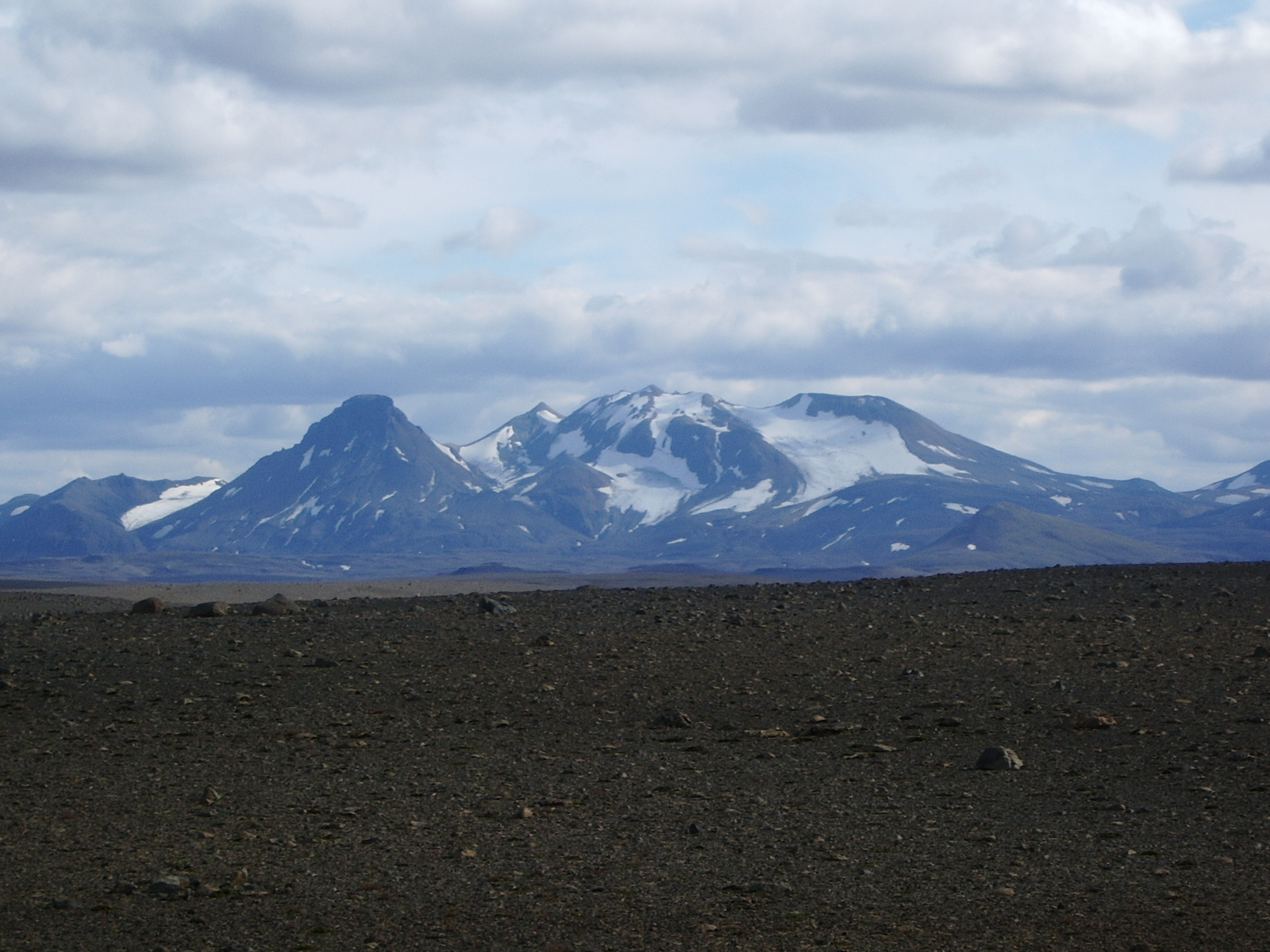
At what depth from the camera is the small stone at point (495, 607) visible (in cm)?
2711

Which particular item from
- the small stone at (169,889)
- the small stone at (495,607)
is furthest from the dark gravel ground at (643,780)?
the small stone at (495,607)

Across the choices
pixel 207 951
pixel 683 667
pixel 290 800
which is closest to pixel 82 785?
pixel 290 800

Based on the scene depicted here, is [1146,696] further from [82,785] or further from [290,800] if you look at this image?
[82,785]

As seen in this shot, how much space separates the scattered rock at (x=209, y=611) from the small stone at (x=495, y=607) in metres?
4.64

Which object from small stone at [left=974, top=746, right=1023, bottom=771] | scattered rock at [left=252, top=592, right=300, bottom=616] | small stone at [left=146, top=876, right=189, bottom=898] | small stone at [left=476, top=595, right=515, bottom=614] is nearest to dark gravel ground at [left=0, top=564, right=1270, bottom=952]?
small stone at [left=146, top=876, right=189, bottom=898]

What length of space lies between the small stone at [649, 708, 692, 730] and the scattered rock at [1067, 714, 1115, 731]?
4.44m

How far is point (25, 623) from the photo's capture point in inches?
1063

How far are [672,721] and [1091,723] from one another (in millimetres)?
4835

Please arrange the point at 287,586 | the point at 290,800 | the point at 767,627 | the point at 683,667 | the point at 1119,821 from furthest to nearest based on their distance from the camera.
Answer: the point at 287,586 → the point at 767,627 → the point at 683,667 → the point at 290,800 → the point at 1119,821

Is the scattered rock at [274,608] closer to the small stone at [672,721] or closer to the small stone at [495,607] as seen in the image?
the small stone at [495,607]

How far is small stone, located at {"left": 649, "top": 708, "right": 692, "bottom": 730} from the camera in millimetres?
17844

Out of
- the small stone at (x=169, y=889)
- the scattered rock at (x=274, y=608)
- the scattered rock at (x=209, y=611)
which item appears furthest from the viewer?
the scattered rock at (x=274, y=608)

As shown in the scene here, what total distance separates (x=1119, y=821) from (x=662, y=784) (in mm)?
4375

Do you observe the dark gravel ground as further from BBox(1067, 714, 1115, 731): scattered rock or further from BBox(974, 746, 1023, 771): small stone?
BBox(974, 746, 1023, 771): small stone
